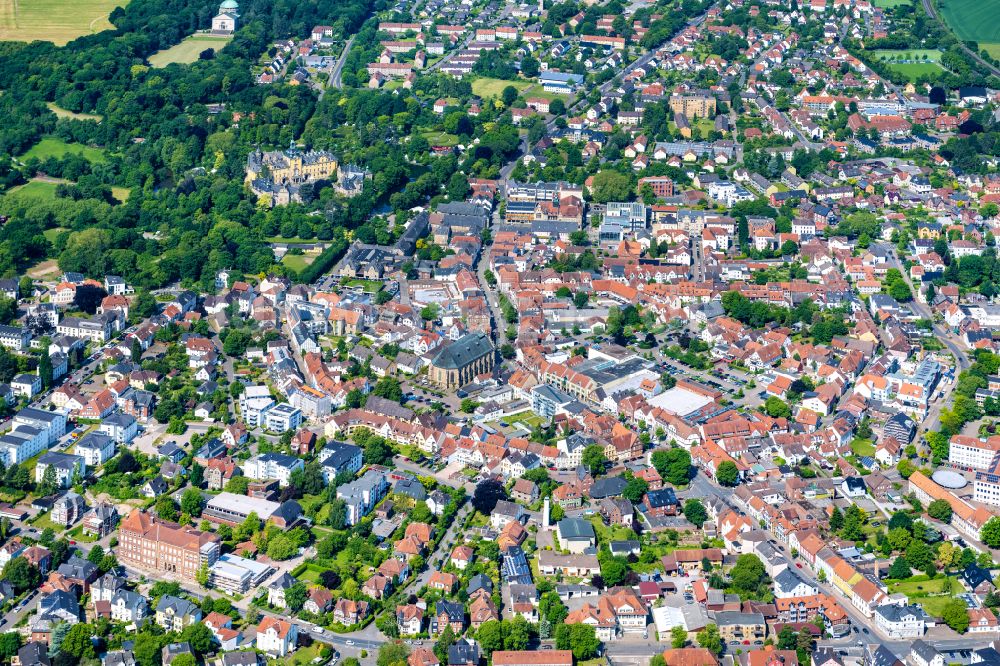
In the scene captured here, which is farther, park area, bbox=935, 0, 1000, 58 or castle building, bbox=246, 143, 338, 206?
park area, bbox=935, 0, 1000, 58

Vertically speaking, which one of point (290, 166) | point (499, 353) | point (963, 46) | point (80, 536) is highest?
point (963, 46)

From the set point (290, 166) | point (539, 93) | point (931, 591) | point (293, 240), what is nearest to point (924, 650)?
point (931, 591)

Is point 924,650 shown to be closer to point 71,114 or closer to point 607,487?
point 607,487

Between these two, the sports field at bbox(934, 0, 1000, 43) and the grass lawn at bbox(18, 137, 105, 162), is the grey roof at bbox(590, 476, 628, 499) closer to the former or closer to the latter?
the grass lawn at bbox(18, 137, 105, 162)

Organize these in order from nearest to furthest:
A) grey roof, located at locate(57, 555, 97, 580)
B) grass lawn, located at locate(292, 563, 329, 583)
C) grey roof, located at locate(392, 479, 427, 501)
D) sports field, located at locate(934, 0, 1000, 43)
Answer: grey roof, located at locate(57, 555, 97, 580) → grass lawn, located at locate(292, 563, 329, 583) → grey roof, located at locate(392, 479, 427, 501) → sports field, located at locate(934, 0, 1000, 43)

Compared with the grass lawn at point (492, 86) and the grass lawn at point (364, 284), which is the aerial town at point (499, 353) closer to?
the grass lawn at point (364, 284)

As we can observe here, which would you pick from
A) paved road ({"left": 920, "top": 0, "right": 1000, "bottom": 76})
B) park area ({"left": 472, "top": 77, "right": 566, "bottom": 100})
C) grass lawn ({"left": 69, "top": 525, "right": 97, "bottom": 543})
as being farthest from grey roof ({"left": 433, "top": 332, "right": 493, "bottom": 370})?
paved road ({"left": 920, "top": 0, "right": 1000, "bottom": 76})

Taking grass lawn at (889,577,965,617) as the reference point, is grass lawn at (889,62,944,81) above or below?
below

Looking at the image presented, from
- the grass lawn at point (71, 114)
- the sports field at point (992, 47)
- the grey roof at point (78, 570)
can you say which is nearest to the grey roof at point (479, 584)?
the grey roof at point (78, 570)

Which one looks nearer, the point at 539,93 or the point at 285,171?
the point at 285,171
